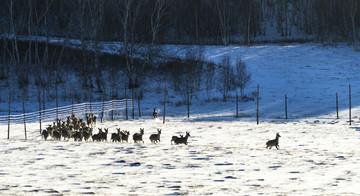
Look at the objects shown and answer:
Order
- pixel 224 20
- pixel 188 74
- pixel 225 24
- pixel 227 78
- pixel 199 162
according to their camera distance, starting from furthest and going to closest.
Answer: pixel 225 24
pixel 224 20
pixel 188 74
pixel 227 78
pixel 199 162

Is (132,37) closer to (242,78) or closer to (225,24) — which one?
(242,78)

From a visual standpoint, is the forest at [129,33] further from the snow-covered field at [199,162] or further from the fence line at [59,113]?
the snow-covered field at [199,162]

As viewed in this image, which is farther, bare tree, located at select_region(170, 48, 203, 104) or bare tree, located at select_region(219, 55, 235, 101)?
bare tree, located at select_region(219, 55, 235, 101)

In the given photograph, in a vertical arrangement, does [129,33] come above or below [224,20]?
below

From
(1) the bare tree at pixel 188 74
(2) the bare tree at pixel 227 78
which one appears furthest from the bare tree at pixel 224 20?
(2) the bare tree at pixel 227 78

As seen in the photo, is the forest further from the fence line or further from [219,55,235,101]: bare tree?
the fence line

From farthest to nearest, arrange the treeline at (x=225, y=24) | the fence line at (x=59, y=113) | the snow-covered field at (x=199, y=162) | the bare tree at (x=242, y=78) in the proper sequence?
the treeline at (x=225, y=24) < the bare tree at (x=242, y=78) < the fence line at (x=59, y=113) < the snow-covered field at (x=199, y=162)

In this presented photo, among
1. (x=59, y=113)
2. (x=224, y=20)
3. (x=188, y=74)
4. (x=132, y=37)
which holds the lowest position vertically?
(x=59, y=113)

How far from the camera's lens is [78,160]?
525 inches

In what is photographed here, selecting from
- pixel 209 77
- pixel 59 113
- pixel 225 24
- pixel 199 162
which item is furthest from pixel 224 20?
pixel 199 162

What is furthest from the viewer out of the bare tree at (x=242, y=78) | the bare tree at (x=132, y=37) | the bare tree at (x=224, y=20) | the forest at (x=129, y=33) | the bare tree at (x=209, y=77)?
the bare tree at (x=224, y=20)

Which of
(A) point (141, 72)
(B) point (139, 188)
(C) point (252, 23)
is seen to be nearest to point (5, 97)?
(A) point (141, 72)

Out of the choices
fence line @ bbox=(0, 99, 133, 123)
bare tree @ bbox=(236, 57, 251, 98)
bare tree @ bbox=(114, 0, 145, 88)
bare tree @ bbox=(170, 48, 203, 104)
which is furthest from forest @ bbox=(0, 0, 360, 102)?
fence line @ bbox=(0, 99, 133, 123)

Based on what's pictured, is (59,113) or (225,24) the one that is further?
(225,24)
